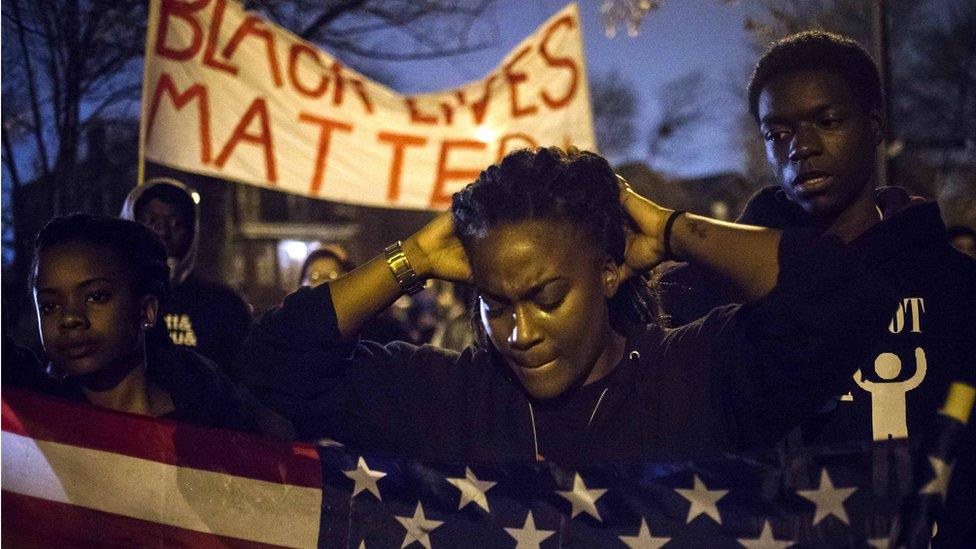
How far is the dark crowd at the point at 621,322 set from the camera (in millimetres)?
1990

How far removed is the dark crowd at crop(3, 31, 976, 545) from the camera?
78.4 inches

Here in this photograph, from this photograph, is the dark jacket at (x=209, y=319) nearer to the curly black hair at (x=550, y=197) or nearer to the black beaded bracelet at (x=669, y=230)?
the curly black hair at (x=550, y=197)

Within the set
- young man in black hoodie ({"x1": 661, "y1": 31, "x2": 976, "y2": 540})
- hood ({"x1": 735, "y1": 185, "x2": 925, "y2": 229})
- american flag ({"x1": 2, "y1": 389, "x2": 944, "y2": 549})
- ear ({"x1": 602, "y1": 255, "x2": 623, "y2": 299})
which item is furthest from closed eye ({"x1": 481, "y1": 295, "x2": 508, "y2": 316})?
hood ({"x1": 735, "y1": 185, "x2": 925, "y2": 229})

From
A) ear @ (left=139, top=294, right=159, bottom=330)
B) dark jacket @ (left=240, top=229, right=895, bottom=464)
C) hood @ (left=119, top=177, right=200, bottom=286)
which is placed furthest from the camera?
hood @ (left=119, top=177, right=200, bottom=286)

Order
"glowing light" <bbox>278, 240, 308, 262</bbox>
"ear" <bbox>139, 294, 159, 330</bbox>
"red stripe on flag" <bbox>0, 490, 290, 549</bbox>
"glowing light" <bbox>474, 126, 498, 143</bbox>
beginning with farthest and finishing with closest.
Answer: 1. "glowing light" <bbox>278, 240, 308, 262</bbox>
2. "glowing light" <bbox>474, 126, 498, 143</bbox>
3. "ear" <bbox>139, 294, 159, 330</bbox>
4. "red stripe on flag" <bbox>0, 490, 290, 549</bbox>

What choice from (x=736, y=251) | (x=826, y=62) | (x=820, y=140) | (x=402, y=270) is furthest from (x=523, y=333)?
(x=826, y=62)

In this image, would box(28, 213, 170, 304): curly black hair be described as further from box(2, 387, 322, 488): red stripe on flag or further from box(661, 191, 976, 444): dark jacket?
box(661, 191, 976, 444): dark jacket

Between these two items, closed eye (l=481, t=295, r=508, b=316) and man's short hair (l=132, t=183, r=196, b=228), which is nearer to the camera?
closed eye (l=481, t=295, r=508, b=316)

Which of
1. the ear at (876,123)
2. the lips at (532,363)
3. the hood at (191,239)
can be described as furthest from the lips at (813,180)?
the hood at (191,239)

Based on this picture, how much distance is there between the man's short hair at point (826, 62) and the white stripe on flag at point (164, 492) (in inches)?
62.6

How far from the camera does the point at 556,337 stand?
6.82 ft

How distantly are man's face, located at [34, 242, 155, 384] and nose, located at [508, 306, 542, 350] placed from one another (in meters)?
1.18

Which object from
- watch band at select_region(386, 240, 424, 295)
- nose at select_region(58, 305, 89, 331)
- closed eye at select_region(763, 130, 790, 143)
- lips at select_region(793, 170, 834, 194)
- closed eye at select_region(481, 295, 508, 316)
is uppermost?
closed eye at select_region(763, 130, 790, 143)

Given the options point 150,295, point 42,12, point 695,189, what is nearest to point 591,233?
point 150,295
